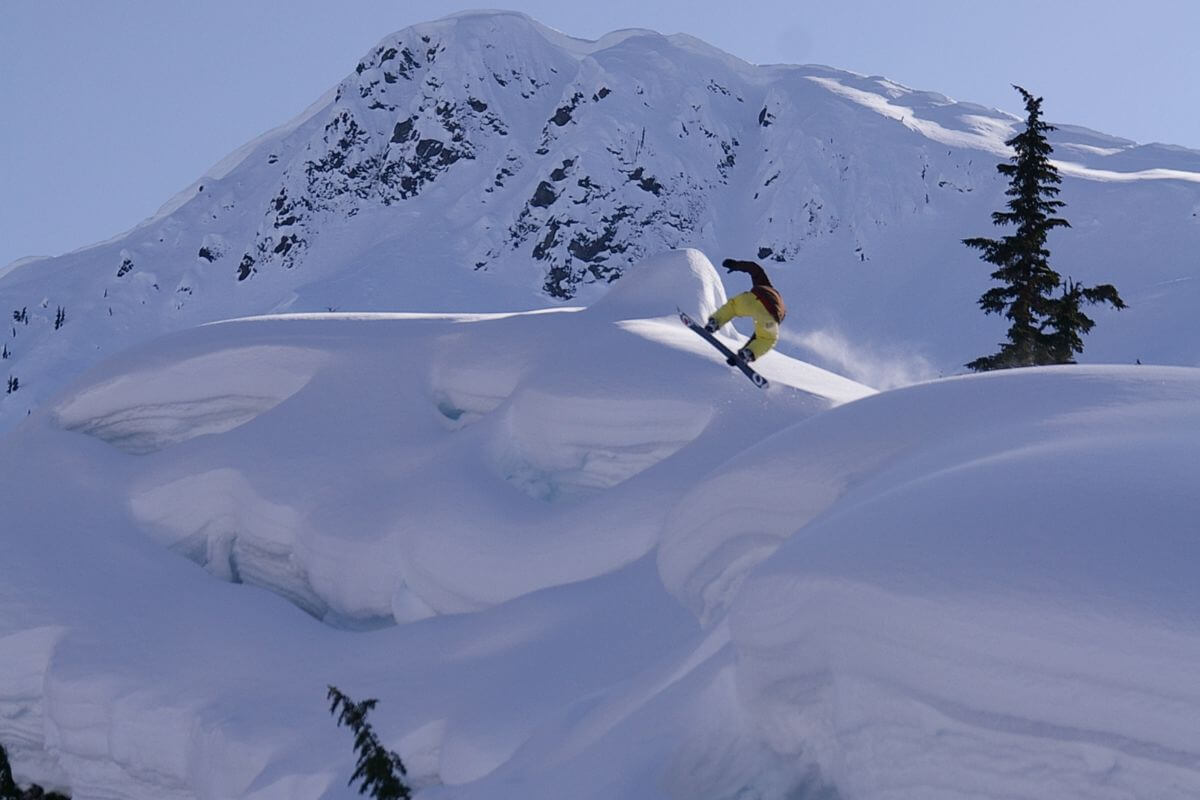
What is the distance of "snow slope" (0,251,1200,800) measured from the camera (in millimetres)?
5156

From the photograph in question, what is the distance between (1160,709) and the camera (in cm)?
459

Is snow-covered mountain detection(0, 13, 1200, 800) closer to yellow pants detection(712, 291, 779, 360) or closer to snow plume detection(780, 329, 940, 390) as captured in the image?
yellow pants detection(712, 291, 779, 360)

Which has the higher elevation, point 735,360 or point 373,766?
point 735,360

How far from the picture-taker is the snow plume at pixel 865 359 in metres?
59.5

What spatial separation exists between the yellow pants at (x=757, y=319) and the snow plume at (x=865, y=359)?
144ft

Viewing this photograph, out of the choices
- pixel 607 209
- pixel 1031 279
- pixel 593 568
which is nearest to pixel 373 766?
pixel 593 568

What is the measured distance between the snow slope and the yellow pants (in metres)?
0.62

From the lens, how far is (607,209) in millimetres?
93750

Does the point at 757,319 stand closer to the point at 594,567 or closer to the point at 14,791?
the point at 594,567

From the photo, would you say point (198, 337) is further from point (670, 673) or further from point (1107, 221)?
point (1107, 221)

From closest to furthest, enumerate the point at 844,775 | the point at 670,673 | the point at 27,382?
the point at 844,775 < the point at 670,673 < the point at 27,382

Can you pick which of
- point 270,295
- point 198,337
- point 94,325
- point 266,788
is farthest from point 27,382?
point 266,788

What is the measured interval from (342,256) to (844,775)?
88.9 meters

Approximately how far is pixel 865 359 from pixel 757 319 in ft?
166
